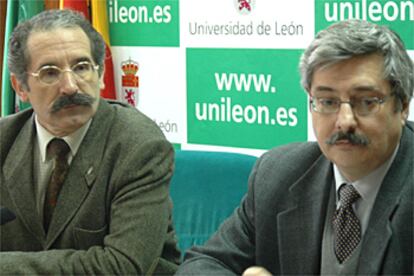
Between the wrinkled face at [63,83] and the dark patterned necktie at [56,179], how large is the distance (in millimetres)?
61

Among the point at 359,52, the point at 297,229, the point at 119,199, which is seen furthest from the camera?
the point at 119,199

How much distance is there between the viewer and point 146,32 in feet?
14.5

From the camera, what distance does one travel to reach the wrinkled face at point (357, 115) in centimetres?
205

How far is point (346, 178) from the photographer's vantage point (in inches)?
87.9

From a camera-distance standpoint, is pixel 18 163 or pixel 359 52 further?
pixel 18 163

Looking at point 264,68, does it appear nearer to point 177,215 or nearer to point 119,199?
point 177,215

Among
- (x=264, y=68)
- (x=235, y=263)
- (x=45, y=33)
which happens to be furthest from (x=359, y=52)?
(x=264, y=68)

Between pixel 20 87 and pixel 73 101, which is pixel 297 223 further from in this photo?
pixel 20 87

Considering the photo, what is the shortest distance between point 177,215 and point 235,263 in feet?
2.54

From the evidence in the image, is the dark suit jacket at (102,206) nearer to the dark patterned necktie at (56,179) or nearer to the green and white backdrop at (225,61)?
the dark patterned necktie at (56,179)

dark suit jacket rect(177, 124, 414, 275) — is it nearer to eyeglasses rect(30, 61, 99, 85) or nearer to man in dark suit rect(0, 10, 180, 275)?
man in dark suit rect(0, 10, 180, 275)

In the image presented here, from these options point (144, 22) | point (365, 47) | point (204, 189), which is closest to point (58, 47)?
point (204, 189)

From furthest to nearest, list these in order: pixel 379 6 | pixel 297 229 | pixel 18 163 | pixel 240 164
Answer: pixel 379 6, pixel 240 164, pixel 18 163, pixel 297 229

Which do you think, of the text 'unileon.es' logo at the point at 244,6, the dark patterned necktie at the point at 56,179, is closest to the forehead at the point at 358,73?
the dark patterned necktie at the point at 56,179
